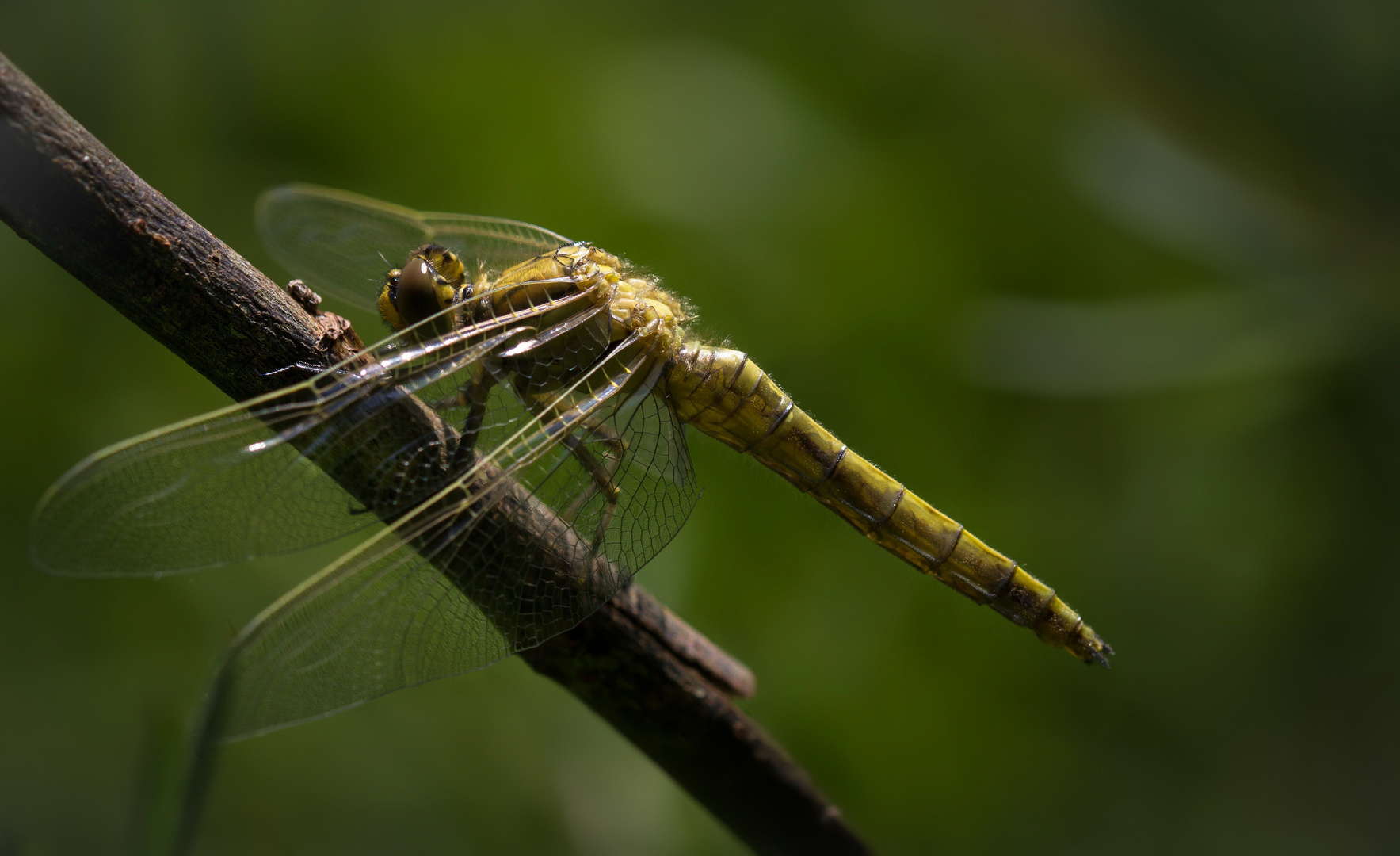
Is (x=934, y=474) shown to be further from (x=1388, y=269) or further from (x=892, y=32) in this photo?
(x=892, y=32)

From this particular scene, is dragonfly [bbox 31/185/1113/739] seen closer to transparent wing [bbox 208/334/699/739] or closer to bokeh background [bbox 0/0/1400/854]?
transparent wing [bbox 208/334/699/739]

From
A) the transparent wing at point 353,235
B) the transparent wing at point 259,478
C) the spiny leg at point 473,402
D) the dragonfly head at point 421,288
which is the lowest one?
the transparent wing at point 259,478

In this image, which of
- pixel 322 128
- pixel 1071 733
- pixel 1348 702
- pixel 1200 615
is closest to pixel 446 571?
pixel 322 128

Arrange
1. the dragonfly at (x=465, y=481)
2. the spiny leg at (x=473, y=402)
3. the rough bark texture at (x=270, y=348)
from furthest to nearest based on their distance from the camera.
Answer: the spiny leg at (x=473, y=402) → the dragonfly at (x=465, y=481) → the rough bark texture at (x=270, y=348)

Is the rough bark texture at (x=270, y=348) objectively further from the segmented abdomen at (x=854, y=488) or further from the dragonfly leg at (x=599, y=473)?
→ the segmented abdomen at (x=854, y=488)

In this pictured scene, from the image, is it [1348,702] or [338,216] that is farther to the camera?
[1348,702]

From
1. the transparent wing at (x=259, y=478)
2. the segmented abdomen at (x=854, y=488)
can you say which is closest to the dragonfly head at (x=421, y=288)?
the transparent wing at (x=259, y=478)
